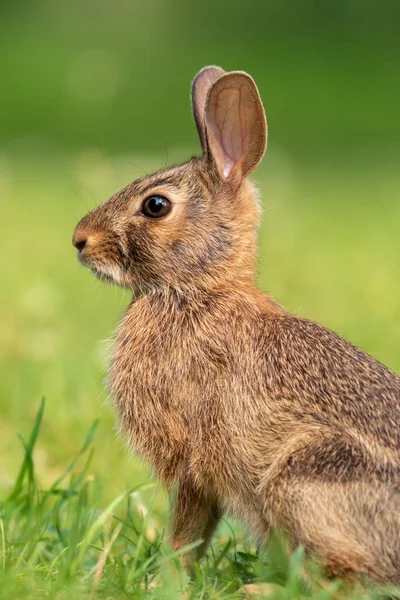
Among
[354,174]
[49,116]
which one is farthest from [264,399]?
[49,116]

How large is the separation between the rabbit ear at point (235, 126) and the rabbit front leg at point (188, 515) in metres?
1.38

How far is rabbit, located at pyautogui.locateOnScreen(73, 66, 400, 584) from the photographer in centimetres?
355

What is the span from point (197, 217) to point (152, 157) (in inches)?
503

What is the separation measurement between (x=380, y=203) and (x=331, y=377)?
11.1m

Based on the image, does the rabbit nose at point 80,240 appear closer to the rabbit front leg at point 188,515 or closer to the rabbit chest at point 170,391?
the rabbit chest at point 170,391

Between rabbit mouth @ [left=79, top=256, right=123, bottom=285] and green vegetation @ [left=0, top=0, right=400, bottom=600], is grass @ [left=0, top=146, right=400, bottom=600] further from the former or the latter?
rabbit mouth @ [left=79, top=256, right=123, bottom=285]

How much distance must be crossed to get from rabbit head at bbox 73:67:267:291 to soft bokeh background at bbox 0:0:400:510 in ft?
1.56

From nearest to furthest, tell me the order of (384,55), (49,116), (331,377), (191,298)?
1. (331,377)
2. (191,298)
3. (49,116)
4. (384,55)

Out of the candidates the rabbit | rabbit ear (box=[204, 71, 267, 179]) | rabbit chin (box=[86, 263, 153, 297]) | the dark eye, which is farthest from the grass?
rabbit ear (box=[204, 71, 267, 179])

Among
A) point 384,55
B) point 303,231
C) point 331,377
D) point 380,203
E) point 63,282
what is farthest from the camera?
point 384,55

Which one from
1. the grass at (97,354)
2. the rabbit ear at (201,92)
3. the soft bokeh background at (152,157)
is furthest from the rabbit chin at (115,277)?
the rabbit ear at (201,92)

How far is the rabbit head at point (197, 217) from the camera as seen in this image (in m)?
4.29

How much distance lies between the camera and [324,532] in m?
3.48

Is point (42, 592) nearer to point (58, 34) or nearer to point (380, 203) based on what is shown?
point (380, 203)
